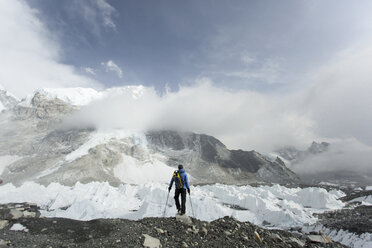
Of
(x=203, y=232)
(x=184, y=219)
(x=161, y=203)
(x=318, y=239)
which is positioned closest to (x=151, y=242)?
(x=203, y=232)

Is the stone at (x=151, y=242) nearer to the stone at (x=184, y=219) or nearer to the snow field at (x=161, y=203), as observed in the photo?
the stone at (x=184, y=219)

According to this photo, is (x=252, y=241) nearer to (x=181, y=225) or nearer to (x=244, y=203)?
(x=181, y=225)

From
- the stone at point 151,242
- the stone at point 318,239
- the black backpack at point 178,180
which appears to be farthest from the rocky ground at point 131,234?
the black backpack at point 178,180

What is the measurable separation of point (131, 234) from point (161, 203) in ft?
431

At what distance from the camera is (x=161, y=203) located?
447 feet

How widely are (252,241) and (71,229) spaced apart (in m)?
10.9

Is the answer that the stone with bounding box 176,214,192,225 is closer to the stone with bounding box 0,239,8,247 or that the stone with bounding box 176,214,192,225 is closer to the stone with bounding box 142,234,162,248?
the stone with bounding box 142,234,162,248

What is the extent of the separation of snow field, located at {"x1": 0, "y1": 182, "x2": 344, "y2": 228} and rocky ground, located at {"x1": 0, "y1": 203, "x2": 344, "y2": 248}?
62221mm

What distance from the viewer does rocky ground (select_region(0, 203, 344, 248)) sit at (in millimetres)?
11258

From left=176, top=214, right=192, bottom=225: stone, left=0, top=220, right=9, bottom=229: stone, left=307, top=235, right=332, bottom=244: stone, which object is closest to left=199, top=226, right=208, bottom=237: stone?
left=176, top=214, right=192, bottom=225: stone

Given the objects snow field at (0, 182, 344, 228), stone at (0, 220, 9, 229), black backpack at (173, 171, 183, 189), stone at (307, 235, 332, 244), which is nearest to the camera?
stone at (0, 220, 9, 229)

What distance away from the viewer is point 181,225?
13602 millimetres

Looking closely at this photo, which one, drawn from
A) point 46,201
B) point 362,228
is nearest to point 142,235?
point 362,228

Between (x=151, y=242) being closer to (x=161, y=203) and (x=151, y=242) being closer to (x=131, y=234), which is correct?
(x=131, y=234)
